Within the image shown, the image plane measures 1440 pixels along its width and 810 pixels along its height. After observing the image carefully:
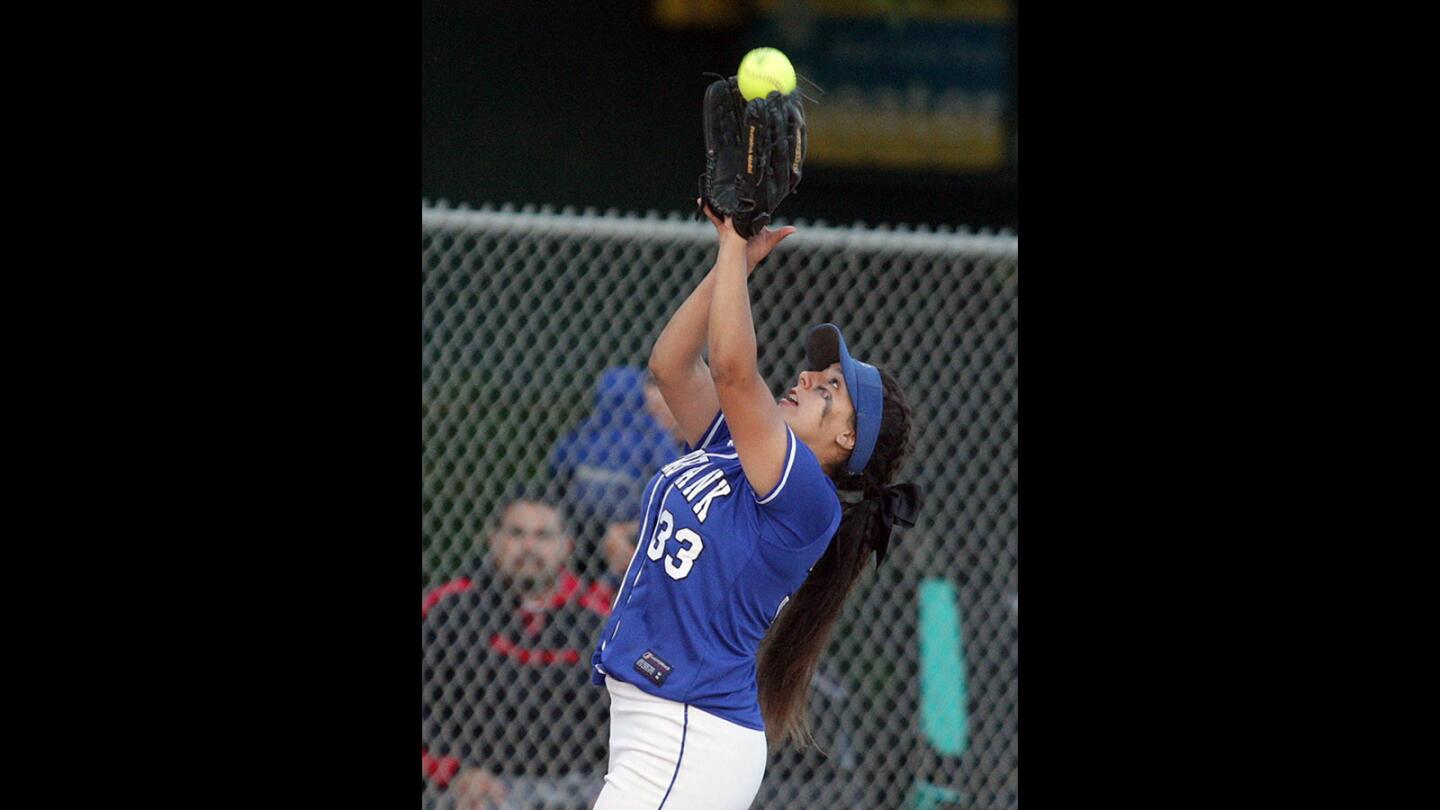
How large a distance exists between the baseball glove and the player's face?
0.57 metres

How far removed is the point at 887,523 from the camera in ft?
13.0

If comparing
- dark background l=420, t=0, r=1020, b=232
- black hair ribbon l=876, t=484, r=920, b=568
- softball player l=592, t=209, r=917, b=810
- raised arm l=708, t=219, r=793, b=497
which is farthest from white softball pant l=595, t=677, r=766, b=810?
dark background l=420, t=0, r=1020, b=232

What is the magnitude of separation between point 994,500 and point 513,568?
6.28ft

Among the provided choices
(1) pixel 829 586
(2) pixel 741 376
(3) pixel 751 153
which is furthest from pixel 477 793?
(3) pixel 751 153

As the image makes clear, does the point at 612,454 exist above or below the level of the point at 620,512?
above

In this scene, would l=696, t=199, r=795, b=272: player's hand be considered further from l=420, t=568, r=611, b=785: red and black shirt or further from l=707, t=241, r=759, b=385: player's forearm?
l=420, t=568, r=611, b=785: red and black shirt

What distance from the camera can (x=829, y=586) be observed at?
4055 mm

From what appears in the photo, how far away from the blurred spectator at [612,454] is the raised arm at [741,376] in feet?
6.97

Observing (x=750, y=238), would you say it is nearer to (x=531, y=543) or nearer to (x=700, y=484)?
(x=700, y=484)

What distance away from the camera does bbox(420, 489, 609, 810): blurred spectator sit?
561 cm

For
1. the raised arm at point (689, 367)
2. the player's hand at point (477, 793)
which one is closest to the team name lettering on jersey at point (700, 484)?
the raised arm at point (689, 367)

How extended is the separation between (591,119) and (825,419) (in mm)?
3801
